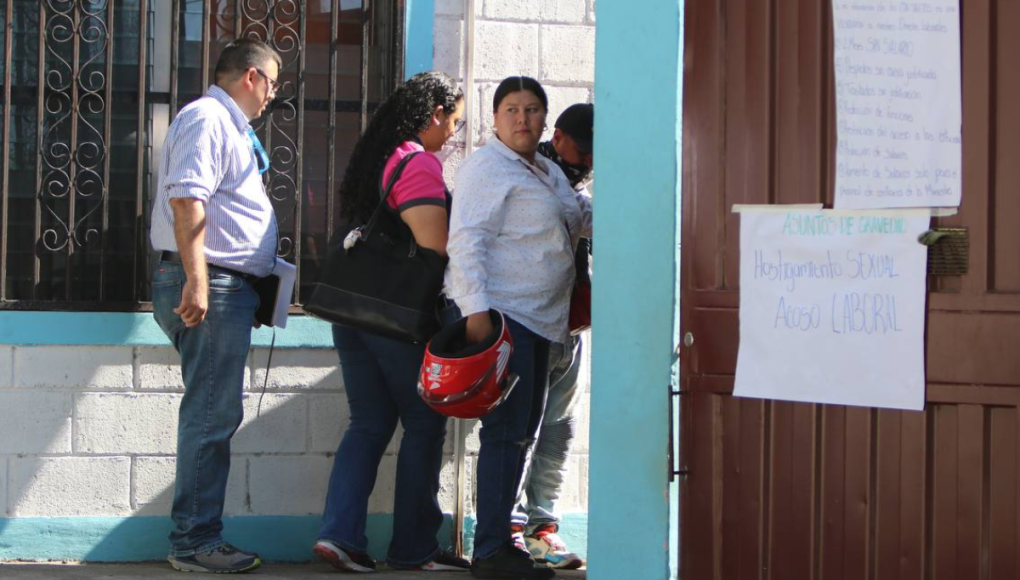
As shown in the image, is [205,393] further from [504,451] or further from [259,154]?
[504,451]

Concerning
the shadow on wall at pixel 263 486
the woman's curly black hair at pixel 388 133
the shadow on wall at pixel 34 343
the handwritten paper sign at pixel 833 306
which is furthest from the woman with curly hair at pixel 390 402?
the handwritten paper sign at pixel 833 306

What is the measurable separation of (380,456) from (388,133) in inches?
46.1

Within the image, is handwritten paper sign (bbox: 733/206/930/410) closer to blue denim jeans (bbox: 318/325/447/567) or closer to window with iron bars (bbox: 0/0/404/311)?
blue denim jeans (bbox: 318/325/447/567)

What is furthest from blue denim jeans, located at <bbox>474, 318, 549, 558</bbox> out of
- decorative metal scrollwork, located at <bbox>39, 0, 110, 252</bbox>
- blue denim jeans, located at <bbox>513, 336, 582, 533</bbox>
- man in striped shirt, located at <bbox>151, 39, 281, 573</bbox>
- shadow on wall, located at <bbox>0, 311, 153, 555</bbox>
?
decorative metal scrollwork, located at <bbox>39, 0, 110, 252</bbox>

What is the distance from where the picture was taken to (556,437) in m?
4.89

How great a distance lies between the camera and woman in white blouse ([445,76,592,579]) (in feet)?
13.9

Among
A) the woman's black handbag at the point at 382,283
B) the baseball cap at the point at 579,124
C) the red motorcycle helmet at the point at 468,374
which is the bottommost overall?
the red motorcycle helmet at the point at 468,374

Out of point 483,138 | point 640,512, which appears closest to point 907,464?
point 640,512

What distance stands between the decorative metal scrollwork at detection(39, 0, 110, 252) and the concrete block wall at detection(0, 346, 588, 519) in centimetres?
51

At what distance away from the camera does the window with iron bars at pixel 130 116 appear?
496cm

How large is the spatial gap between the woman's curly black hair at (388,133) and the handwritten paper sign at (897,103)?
5.27 ft

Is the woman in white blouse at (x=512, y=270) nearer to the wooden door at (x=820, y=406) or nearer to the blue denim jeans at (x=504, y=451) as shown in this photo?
the blue denim jeans at (x=504, y=451)

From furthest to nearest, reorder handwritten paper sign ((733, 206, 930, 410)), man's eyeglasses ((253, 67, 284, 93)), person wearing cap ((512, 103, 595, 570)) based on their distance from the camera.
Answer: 1. person wearing cap ((512, 103, 595, 570))
2. man's eyeglasses ((253, 67, 284, 93))
3. handwritten paper sign ((733, 206, 930, 410))

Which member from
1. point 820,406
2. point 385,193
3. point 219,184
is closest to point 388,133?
point 385,193
